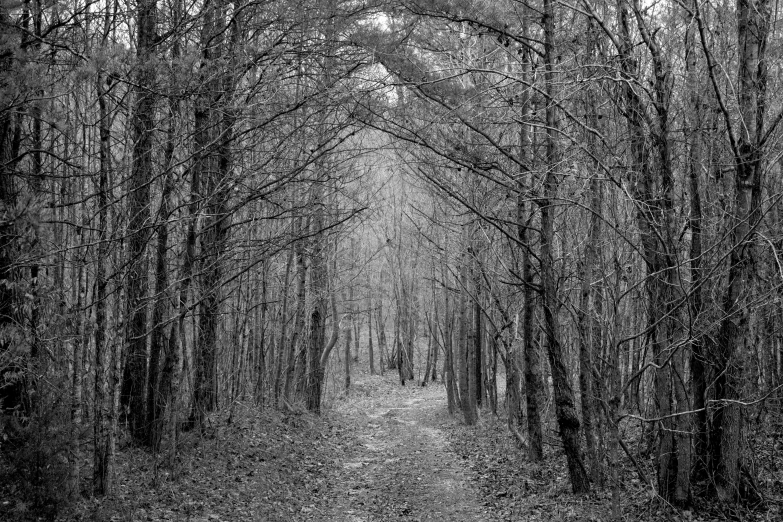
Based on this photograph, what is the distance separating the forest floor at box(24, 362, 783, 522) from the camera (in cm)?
706

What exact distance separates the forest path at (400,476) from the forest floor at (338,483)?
25 millimetres

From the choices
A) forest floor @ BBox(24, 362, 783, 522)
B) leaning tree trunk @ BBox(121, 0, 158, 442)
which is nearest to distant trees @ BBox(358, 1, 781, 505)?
forest floor @ BBox(24, 362, 783, 522)

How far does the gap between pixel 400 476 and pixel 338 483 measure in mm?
1184

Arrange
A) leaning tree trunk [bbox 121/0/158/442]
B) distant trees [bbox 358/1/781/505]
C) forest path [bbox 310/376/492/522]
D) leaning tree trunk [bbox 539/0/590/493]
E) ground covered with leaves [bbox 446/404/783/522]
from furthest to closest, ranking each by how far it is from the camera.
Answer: forest path [bbox 310/376/492/522]
leaning tree trunk [bbox 539/0/590/493]
leaning tree trunk [bbox 121/0/158/442]
ground covered with leaves [bbox 446/404/783/522]
distant trees [bbox 358/1/781/505]

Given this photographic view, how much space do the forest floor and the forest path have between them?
0.03 meters

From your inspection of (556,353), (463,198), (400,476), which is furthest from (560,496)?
(463,198)

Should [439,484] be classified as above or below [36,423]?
below

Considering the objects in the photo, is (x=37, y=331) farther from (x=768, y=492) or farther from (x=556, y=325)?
(x=768, y=492)

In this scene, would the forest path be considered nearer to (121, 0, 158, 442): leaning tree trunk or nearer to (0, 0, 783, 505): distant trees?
(0, 0, 783, 505): distant trees

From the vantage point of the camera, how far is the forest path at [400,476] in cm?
838

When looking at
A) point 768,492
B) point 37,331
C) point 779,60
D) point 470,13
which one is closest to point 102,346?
point 37,331

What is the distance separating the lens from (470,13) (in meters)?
8.23

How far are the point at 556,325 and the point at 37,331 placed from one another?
21.3ft

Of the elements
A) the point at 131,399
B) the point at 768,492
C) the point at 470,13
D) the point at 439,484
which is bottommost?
the point at 439,484
